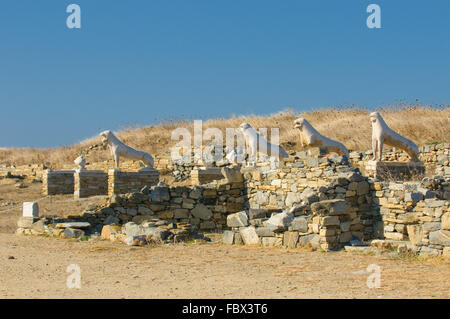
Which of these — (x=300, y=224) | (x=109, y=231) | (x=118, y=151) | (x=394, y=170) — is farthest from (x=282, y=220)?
(x=118, y=151)

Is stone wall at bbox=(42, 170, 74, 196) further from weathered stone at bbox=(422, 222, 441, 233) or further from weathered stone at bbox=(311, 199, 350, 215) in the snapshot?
weathered stone at bbox=(422, 222, 441, 233)

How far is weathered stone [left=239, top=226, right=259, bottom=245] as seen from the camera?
9656mm

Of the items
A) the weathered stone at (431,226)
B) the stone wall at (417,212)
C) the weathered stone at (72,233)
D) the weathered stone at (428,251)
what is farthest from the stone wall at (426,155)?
the weathered stone at (72,233)

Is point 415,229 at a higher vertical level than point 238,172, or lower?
lower

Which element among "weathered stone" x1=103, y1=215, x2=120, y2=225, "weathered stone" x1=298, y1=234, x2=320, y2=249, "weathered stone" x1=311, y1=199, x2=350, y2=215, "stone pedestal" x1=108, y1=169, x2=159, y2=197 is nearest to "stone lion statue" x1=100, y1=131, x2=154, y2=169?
"stone pedestal" x1=108, y1=169, x2=159, y2=197

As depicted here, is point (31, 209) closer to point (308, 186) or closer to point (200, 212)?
point (200, 212)

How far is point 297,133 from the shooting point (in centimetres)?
3008

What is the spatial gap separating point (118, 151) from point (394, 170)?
1035 cm

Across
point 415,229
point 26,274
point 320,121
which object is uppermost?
point 320,121

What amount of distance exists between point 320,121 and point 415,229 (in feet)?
84.5

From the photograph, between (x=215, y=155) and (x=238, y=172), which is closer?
(x=238, y=172)

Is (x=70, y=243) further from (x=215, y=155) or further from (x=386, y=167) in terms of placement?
(x=215, y=155)
